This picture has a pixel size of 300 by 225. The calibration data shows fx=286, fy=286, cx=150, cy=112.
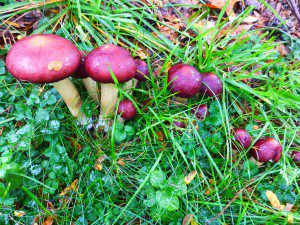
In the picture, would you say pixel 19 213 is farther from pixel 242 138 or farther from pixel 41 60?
pixel 242 138

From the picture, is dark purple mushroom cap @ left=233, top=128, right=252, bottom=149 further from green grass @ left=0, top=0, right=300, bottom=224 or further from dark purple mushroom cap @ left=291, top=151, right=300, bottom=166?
A: dark purple mushroom cap @ left=291, top=151, right=300, bottom=166

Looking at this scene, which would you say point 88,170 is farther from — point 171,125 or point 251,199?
point 251,199

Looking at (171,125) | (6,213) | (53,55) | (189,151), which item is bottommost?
(6,213)

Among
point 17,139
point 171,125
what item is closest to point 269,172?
point 171,125

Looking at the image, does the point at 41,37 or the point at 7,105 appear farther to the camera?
the point at 7,105

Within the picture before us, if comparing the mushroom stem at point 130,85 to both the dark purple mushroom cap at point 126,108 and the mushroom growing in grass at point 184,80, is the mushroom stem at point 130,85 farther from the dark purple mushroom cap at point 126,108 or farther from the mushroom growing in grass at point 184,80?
the mushroom growing in grass at point 184,80
